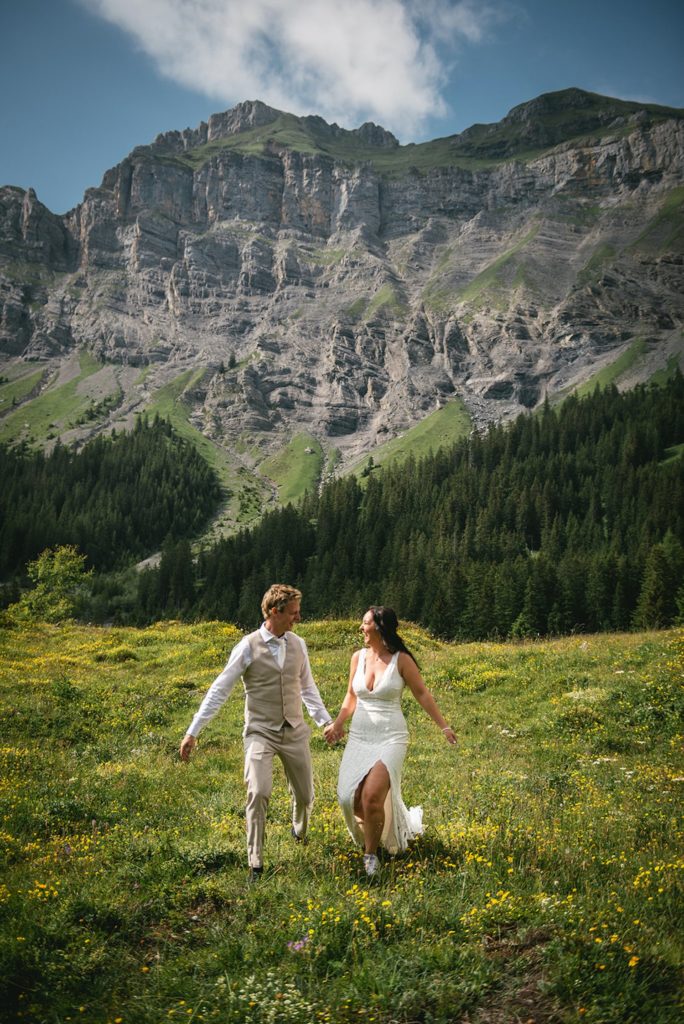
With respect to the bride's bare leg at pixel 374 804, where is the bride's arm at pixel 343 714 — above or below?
above

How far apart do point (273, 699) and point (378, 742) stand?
154 cm

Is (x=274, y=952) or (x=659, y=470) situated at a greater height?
(x=659, y=470)

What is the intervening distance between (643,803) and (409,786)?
156 inches

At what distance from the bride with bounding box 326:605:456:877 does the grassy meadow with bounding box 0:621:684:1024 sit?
339 mm

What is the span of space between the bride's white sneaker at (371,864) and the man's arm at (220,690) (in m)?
2.64

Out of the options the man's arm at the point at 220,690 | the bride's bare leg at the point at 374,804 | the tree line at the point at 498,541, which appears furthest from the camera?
the tree line at the point at 498,541

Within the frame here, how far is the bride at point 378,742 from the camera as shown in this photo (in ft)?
23.9

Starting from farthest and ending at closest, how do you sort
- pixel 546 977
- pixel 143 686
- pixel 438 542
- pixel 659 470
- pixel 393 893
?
pixel 659 470, pixel 438 542, pixel 143 686, pixel 393 893, pixel 546 977

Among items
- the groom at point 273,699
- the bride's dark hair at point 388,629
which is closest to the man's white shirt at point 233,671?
the groom at point 273,699

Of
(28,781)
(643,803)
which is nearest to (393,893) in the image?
(643,803)

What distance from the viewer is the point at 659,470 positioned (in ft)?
410

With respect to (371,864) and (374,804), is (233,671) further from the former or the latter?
(371,864)

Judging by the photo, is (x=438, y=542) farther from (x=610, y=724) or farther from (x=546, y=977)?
(x=546, y=977)

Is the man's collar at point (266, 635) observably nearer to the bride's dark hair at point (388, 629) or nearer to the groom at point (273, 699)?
the groom at point (273, 699)
